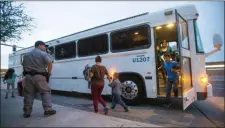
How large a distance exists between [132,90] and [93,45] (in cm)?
256

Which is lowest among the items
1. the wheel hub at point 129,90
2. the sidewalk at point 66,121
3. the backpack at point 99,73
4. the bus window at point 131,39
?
the sidewalk at point 66,121

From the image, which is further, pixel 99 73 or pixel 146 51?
pixel 146 51

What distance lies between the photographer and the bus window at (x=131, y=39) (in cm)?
627

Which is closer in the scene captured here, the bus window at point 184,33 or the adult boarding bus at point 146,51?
the adult boarding bus at point 146,51

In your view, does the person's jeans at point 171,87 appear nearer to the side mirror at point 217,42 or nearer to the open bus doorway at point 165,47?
the open bus doorway at point 165,47

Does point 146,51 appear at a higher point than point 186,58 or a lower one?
higher

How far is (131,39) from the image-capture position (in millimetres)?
6605

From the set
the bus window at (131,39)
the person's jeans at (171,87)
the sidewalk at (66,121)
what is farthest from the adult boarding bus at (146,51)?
the sidewalk at (66,121)

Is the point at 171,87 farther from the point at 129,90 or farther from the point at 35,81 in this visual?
the point at 35,81

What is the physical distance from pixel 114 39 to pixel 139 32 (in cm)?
107

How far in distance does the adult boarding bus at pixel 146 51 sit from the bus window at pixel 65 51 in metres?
0.28

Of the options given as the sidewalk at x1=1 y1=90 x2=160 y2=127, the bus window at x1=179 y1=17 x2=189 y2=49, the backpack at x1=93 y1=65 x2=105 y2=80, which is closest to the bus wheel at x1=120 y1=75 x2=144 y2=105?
the backpack at x1=93 y1=65 x2=105 y2=80

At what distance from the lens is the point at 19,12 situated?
25.9ft

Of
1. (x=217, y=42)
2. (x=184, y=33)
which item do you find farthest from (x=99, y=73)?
(x=217, y=42)
